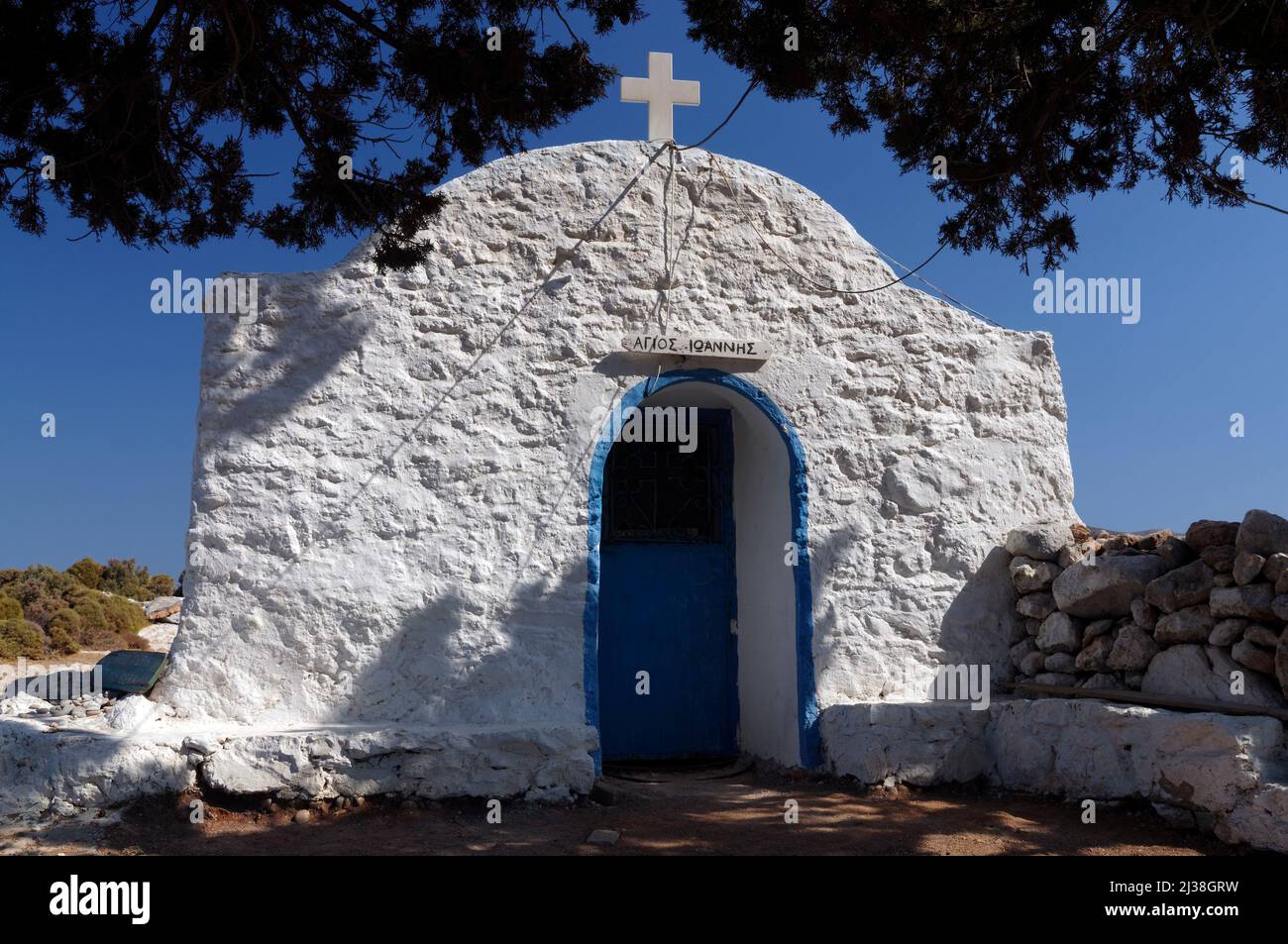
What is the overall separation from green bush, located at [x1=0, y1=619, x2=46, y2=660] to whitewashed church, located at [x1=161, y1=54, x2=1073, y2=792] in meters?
8.23

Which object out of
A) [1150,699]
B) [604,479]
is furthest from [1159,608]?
[604,479]

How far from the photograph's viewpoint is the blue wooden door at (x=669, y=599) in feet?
21.7

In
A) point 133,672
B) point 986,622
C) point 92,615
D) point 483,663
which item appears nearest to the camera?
point 133,672

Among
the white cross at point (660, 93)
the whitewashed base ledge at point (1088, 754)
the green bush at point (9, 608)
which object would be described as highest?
the white cross at point (660, 93)

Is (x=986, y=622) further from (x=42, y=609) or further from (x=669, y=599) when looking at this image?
(x=42, y=609)

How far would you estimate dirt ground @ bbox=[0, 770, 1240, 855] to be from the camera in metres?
4.37

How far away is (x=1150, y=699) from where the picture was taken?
5020mm

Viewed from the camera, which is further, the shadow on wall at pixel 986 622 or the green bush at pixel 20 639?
the green bush at pixel 20 639

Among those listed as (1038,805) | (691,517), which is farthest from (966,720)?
(691,517)

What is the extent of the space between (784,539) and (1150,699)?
226 cm

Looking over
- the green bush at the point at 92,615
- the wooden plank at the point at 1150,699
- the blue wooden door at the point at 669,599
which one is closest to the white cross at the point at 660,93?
the blue wooden door at the point at 669,599

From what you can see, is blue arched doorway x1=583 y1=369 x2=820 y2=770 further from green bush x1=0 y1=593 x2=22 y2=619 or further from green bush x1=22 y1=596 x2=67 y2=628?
green bush x1=22 y1=596 x2=67 y2=628

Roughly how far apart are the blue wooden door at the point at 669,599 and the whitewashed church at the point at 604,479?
0.02 m

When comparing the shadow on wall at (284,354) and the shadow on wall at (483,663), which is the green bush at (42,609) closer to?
the shadow on wall at (284,354)
